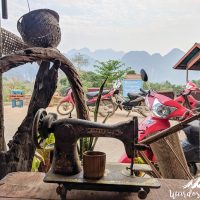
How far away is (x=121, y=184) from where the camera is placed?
45.3 inches

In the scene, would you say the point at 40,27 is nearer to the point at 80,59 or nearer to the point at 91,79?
the point at 91,79

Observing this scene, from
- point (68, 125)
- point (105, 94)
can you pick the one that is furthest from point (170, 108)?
point (105, 94)

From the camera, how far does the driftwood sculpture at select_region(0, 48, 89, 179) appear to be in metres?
1.80

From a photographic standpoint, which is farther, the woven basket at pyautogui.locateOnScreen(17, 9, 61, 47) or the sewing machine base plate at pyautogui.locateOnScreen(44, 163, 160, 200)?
the woven basket at pyautogui.locateOnScreen(17, 9, 61, 47)

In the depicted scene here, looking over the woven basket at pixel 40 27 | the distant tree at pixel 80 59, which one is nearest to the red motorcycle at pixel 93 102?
the woven basket at pixel 40 27

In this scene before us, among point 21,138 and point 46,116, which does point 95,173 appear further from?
point 21,138

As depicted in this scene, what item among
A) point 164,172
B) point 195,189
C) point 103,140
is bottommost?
point 103,140

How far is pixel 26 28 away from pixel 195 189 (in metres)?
1.39

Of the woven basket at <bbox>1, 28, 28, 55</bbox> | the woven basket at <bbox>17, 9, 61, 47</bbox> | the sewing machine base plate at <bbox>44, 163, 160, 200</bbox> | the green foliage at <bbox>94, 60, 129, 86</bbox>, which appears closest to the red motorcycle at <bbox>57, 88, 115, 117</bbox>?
the green foliage at <bbox>94, 60, 129, 86</bbox>

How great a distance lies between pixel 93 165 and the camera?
46.5 inches

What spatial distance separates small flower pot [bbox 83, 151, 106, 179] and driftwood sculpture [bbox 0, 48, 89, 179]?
0.72 meters

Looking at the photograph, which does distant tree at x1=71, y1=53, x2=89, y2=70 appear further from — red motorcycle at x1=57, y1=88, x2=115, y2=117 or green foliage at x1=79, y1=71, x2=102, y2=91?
red motorcycle at x1=57, y1=88, x2=115, y2=117

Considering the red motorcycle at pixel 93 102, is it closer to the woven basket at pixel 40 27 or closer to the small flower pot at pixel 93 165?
the woven basket at pixel 40 27

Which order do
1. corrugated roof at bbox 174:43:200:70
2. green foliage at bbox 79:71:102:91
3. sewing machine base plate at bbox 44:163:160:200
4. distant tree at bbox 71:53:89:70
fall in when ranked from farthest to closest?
distant tree at bbox 71:53:89:70, green foliage at bbox 79:71:102:91, corrugated roof at bbox 174:43:200:70, sewing machine base plate at bbox 44:163:160:200
